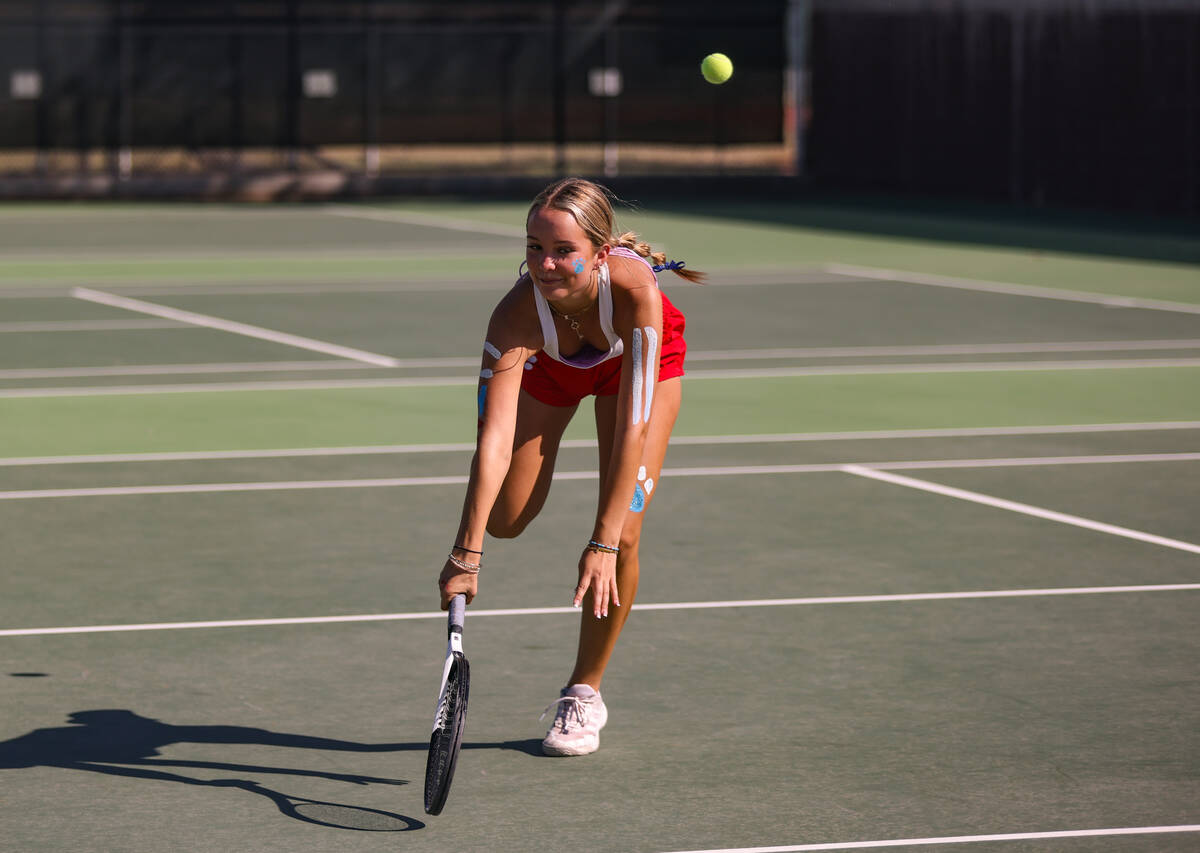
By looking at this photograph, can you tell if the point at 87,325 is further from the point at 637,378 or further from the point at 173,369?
the point at 637,378

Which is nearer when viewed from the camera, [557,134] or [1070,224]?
[1070,224]

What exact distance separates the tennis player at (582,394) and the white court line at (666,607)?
1.63 metres

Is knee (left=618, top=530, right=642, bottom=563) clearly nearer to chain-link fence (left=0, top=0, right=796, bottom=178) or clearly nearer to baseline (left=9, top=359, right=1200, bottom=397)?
baseline (left=9, top=359, right=1200, bottom=397)

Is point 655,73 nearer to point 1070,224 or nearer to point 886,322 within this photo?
point 1070,224

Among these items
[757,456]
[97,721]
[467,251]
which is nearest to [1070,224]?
[467,251]

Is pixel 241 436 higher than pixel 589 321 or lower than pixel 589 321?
lower

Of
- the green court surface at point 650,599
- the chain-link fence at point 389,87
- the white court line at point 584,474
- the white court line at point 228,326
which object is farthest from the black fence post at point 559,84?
the white court line at point 584,474

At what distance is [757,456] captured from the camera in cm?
1148

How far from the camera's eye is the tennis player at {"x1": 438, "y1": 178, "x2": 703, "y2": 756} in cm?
562

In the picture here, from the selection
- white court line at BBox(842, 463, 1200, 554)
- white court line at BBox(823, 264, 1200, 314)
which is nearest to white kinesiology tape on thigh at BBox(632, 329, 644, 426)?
white court line at BBox(842, 463, 1200, 554)

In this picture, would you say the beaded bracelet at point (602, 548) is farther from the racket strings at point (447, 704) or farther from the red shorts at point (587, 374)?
the red shorts at point (587, 374)

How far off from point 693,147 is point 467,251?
504 inches

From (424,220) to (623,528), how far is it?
85.5 feet

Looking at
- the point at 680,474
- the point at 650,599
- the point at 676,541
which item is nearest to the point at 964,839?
the point at 650,599
